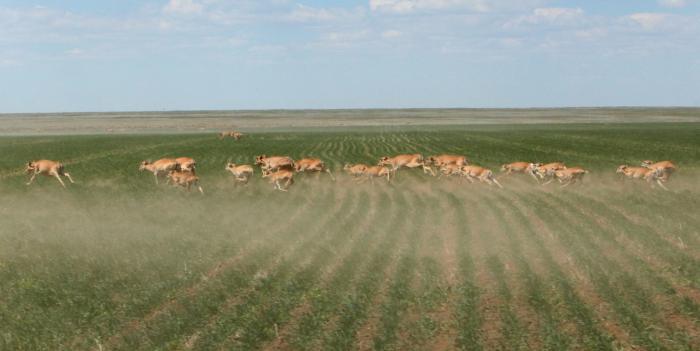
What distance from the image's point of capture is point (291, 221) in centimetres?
2108

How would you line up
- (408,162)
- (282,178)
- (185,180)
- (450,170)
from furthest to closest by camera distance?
(408,162)
(450,170)
(282,178)
(185,180)

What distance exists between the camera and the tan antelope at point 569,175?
29.2 metres

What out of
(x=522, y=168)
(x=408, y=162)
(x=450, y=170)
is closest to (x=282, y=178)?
(x=408, y=162)

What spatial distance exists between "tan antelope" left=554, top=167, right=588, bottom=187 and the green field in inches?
57.9

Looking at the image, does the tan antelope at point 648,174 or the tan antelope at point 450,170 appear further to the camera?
the tan antelope at point 450,170

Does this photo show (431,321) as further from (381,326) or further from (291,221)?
(291,221)

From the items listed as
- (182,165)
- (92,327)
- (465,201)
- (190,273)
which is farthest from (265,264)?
(182,165)

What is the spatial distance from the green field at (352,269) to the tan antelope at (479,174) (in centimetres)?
151

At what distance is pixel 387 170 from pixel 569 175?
849cm

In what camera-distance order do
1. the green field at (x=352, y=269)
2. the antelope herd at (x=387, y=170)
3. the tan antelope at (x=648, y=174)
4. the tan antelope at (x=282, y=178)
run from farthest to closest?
1. the antelope herd at (x=387, y=170)
2. the tan antelope at (x=282, y=178)
3. the tan antelope at (x=648, y=174)
4. the green field at (x=352, y=269)

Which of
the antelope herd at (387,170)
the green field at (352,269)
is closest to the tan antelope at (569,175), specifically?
the antelope herd at (387,170)

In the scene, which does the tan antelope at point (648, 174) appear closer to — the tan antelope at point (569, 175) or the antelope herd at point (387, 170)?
the antelope herd at point (387, 170)

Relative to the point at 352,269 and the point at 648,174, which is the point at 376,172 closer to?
the point at 648,174

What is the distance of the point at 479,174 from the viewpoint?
29.8m
